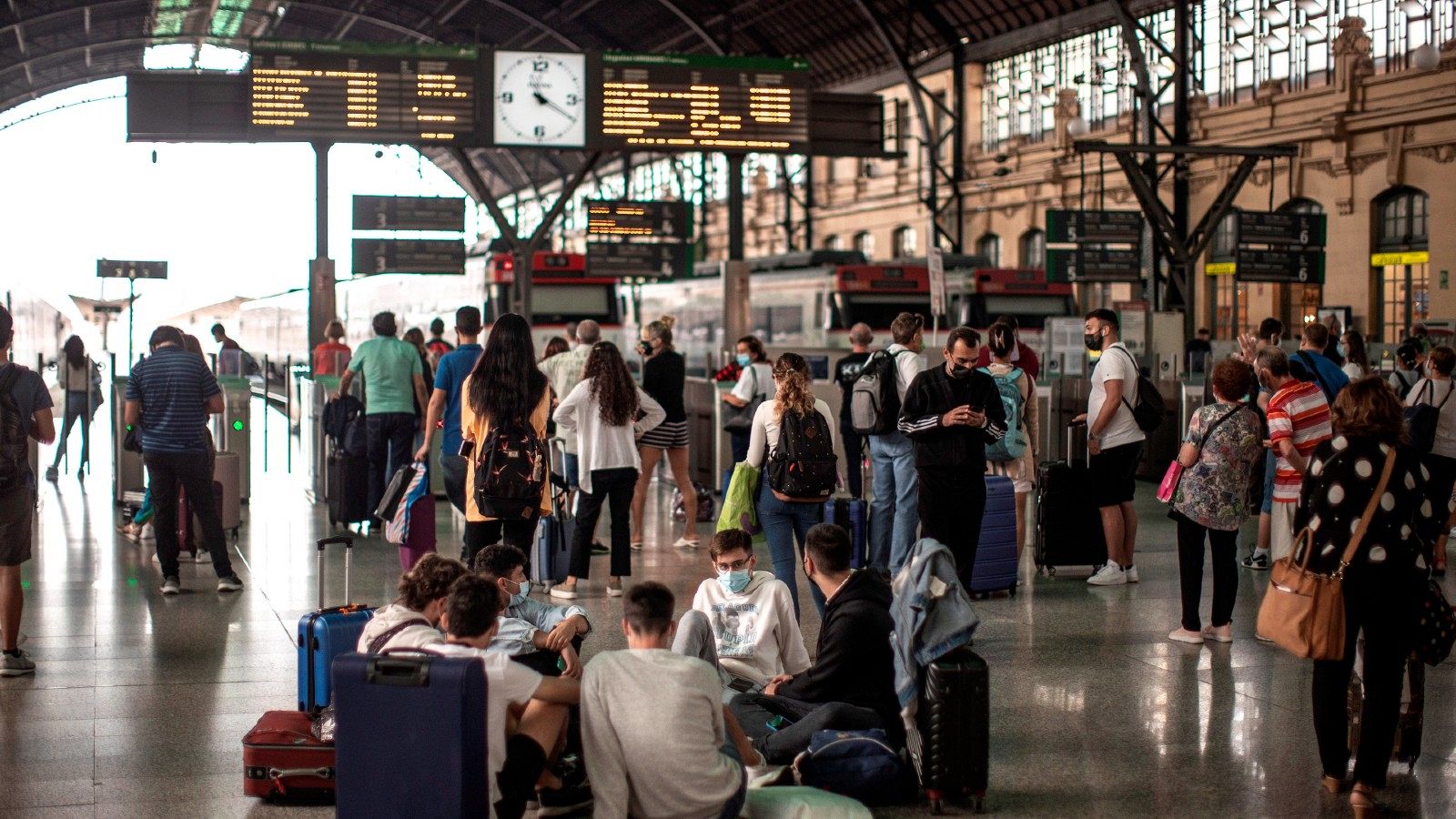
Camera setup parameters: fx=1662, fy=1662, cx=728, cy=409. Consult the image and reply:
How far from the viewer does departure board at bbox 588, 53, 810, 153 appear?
20453 millimetres

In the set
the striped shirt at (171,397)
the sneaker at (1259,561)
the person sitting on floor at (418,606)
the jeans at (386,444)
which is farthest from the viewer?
the jeans at (386,444)

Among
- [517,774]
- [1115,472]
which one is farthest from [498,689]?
[1115,472]

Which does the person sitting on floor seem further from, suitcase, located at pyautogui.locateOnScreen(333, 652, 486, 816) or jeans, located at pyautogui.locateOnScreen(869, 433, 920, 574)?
jeans, located at pyautogui.locateOnScreen(869, 433, 920, 574)

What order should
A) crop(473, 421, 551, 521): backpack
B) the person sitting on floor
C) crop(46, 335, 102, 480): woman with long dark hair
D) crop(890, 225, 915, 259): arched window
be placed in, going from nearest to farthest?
1. the person sitting on floor
2. crop(473, 421, 551, 521): backpack
3. crop(46, 335, 102, 480): woman with long dark hair
4. crop(890, 225, 915, 259): arched window

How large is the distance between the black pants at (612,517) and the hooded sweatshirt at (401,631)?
4463mm

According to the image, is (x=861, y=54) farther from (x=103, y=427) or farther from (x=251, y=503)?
A: (x=251, y=503)

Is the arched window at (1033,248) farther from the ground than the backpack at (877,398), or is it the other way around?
the arched window at (1033,248)

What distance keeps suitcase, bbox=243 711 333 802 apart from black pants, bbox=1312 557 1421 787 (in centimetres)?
355

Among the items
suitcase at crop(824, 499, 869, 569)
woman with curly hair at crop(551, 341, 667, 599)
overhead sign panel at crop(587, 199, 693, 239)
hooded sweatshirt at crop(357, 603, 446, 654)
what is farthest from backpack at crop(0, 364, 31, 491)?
overhead sign panel at crop(587, 199, 693, 239)

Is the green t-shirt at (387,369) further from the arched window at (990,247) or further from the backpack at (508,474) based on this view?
the arched window at (990,247)

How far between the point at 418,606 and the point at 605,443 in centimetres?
452

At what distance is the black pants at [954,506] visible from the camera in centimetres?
913

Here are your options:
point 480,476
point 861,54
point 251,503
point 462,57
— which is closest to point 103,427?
point 462,57

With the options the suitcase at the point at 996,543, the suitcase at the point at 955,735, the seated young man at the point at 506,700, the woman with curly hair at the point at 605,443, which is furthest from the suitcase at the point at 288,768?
the suitcase at the point at 996,543
